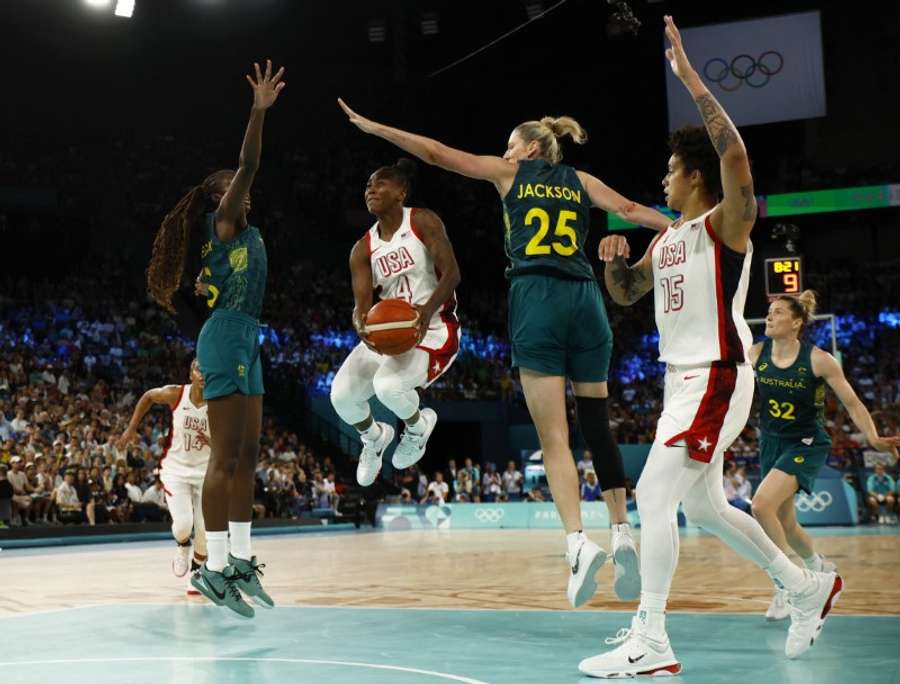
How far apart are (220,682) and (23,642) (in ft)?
5.59

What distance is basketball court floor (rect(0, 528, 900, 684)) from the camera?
4.15m

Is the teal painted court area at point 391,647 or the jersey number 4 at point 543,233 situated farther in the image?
the jersey number 4 at point 543,233

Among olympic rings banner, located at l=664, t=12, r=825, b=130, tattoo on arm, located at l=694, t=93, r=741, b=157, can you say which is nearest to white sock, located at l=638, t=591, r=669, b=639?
tattoo on arm, located at l=694, t=93, r=741, b=157

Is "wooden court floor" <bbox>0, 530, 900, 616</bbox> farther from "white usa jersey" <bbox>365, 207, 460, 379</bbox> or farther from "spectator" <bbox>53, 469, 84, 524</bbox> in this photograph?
"white usa jersey" <bbox>365, 207, 460, 379</bbox>

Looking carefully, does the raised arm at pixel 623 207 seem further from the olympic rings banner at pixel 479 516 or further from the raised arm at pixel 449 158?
the olympic rings banner at pixel 479 516

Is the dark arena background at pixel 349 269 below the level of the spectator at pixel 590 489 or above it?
above

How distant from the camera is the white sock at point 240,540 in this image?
561 cm

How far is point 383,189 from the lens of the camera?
5988mm

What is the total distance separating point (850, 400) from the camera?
5918 mm

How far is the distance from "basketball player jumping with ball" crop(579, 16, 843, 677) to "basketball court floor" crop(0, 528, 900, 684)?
0.88 ft

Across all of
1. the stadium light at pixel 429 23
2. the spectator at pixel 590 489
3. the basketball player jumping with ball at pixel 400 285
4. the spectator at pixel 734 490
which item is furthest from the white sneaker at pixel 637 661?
the stadium light at pixel 429 23

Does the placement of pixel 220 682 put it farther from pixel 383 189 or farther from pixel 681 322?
pixel 383 189

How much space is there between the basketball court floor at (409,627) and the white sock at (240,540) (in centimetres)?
40

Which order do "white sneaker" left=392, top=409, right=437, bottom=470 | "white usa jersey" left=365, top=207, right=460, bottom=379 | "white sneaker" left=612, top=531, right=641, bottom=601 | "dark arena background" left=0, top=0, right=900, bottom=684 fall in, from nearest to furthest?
"white sneaker" left=612, top=531, right=641, bottom=601 → "white usa jersey" left=365, top=207, right=460, bottom=379 → "white sneaker" left=392, top=409, right=437, bottom=470 → "dark arena background" left=0, top=0, right=900, bottom=684
